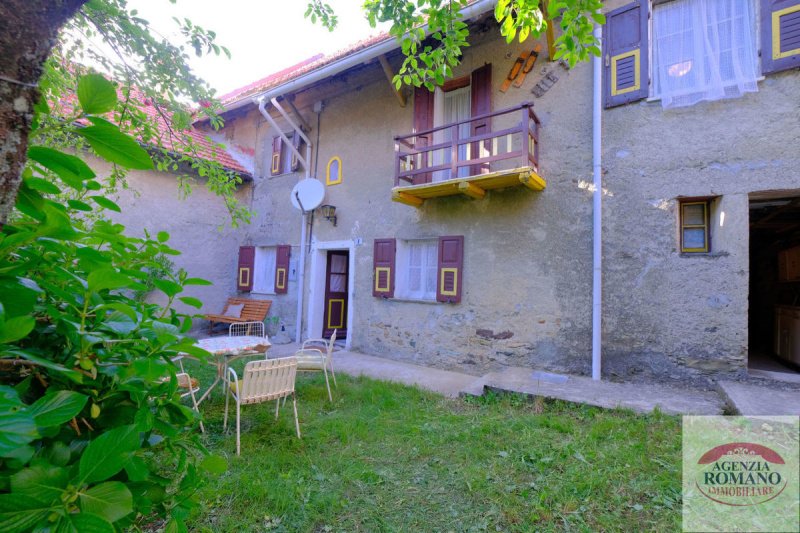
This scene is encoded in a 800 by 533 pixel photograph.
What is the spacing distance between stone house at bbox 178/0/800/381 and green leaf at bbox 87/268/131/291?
515cm

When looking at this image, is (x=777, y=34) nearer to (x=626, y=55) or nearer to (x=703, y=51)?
(x=703, y=51)

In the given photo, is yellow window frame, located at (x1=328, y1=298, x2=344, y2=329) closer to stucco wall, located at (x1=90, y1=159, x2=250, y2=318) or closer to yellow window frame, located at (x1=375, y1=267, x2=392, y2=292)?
yellow window frame, located at (x1=375, y1=267, x2=392, y2=292)

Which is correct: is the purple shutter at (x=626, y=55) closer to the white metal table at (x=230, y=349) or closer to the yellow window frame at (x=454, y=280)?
the yellow window frame at (x=454, y=280)

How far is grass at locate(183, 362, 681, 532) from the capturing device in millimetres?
2320

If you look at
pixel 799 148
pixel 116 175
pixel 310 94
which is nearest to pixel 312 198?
pixel 310 94

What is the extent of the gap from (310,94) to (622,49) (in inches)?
237

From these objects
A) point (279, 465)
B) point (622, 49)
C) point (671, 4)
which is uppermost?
point (671, 4)

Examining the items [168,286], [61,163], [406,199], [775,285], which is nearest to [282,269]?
[406,199]

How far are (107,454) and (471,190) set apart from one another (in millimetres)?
5562

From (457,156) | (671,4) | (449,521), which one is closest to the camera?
(449,521)

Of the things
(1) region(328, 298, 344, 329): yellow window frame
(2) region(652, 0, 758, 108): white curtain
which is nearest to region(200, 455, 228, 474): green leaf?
(2) region(652, 0, 758, 108): white curtain

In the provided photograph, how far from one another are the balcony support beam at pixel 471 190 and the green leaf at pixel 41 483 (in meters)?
5.47

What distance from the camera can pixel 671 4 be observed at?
200 inches

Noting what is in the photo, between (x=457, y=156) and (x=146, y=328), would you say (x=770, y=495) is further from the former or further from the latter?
(x=457, y=156)
